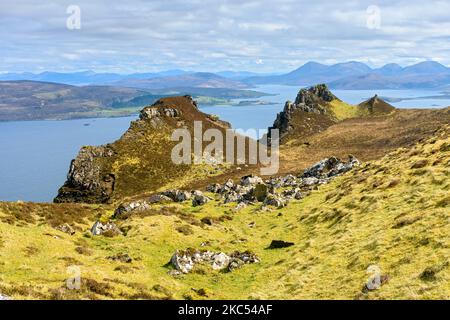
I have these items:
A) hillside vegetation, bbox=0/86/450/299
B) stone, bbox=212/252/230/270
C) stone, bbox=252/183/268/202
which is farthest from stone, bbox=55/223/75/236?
stone, bbox=252/183/268/202

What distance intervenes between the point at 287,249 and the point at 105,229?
18060 millimetres

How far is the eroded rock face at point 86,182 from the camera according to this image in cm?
8350

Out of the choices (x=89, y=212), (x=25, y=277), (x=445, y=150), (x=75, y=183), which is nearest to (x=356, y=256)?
(x=25, y=277)

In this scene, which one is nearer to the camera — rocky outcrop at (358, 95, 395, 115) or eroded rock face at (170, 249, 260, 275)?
eroded rock face at (170, 249, 260, 275)

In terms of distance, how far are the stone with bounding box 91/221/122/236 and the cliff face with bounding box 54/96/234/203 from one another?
44.1 metres

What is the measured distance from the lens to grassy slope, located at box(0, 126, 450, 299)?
21109 mm

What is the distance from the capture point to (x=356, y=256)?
25.9 meters

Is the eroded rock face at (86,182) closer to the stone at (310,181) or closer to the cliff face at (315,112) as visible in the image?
the stone at (310,181)

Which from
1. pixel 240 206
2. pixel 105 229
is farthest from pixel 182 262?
pixel 240 206

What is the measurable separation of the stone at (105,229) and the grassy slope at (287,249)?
3.30 ft

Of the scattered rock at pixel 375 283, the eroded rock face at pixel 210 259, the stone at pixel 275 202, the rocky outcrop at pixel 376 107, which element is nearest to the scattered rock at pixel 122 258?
the eroded rock face at pixel 210 259

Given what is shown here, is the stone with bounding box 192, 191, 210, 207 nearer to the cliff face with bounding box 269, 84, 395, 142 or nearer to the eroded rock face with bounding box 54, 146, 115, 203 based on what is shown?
the eroded rock face with bounding box 54, 146, 115, 203
